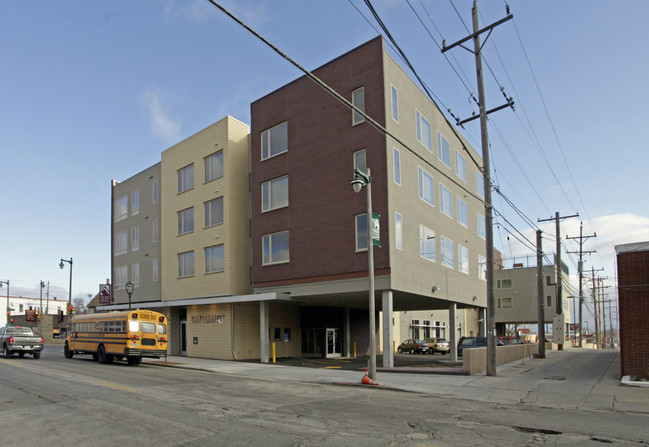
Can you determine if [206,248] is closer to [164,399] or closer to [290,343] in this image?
[290,343]

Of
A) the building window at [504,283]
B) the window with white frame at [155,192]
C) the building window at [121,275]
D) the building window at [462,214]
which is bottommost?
the building window at [504,283]

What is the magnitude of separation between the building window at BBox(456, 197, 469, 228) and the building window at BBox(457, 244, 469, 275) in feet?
5.88

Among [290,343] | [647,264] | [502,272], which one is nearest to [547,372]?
[647,264]

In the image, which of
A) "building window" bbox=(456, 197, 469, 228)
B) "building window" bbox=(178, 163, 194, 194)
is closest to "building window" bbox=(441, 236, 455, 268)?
"building window" bbox=(456, 197, 469, 228)

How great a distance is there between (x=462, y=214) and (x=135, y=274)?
84.9 ft

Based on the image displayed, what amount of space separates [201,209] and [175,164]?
505cm

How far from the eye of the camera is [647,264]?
16.9 metres

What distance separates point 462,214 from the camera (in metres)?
34.8

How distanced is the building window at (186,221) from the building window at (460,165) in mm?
18314

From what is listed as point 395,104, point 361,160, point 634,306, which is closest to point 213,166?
point 361,160

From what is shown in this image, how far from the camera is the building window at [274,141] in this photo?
2859 centimetres

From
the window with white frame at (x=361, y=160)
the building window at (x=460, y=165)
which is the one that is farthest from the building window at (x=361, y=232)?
the building window at (x=460, y=165)

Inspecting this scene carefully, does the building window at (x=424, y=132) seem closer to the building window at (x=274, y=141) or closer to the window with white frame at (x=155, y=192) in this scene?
the building window at (x=274, y=141)

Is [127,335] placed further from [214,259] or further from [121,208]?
[121,208]
